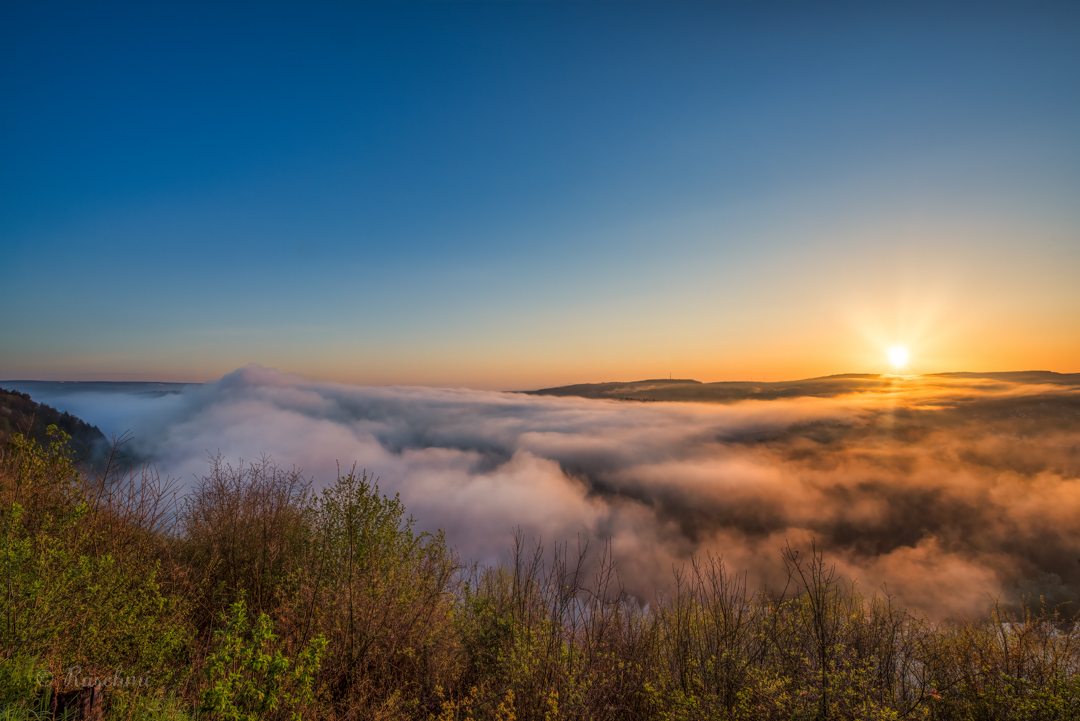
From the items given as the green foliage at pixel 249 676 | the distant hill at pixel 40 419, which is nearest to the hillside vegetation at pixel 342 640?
the green foliage at pixel 249 676

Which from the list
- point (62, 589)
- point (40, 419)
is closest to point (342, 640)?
point (62, 589)

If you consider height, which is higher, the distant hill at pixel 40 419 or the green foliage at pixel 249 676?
the green foliage at pixel 249 676

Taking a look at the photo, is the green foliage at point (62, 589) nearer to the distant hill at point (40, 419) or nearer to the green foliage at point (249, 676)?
the green foliage at point (249, 676)

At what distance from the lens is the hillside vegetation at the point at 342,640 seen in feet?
20.9

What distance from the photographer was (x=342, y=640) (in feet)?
39.8

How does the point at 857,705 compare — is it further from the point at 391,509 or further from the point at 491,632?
the point at 391,509

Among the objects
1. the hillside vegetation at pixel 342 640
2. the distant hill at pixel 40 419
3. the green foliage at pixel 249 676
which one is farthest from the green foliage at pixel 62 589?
the distant hill at pixel 40 419

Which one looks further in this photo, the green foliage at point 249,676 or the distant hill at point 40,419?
the distant hill at point 40,419

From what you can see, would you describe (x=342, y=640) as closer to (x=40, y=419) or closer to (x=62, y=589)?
(x=62, y=589)

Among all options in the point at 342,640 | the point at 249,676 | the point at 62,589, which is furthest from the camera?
the point at 342,640

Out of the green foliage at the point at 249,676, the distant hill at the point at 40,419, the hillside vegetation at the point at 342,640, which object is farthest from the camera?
the distant hill at the point at 40,419

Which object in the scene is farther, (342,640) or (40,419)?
(40,419)

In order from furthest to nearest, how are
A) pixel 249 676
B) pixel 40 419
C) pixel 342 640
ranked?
pixel 40 419, pixel 342 640, pixel 249 676

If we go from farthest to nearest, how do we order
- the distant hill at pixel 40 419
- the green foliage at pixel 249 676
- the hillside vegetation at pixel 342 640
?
the distant hill at pixel 40 419, the hillside vegetation at pixel 342 640, the green foliage at pixel 249 676
